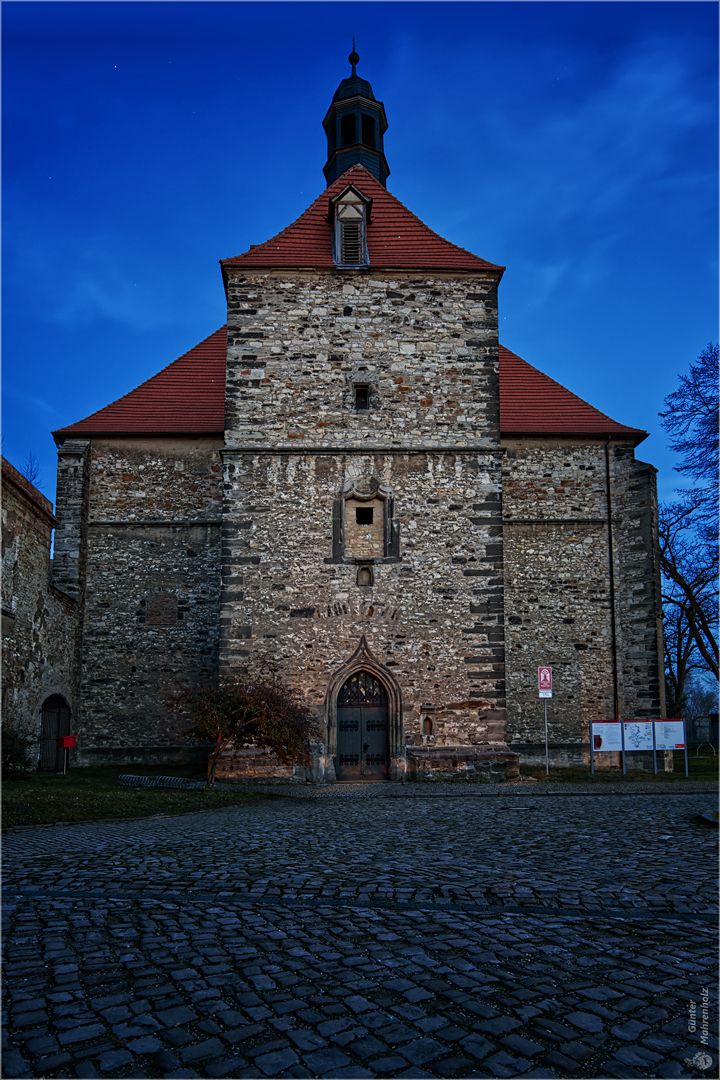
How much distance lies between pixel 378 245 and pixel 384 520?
22.9 feet

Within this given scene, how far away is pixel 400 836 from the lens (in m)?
8.11

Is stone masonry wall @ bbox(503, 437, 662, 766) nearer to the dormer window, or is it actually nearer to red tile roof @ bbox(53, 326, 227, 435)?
the dormer window

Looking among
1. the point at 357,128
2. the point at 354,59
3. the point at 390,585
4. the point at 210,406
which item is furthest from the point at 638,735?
the point at 354,59

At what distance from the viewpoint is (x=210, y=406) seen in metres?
22.2

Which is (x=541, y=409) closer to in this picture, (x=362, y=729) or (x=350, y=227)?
(x=350, y=227)

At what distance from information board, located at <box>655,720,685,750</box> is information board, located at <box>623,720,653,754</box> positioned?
167 mm

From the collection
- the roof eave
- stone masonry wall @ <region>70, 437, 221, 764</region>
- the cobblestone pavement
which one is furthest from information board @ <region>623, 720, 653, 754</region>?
stone masonry wall @ <region>70, 437, 221, 764</region>

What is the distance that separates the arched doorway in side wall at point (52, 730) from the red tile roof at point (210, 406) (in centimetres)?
722

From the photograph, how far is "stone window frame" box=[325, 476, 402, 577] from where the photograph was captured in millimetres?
17109

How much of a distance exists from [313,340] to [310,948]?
15.4 m

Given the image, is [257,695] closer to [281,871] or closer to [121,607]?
[121,607]

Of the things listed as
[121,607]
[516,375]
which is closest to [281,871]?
[121,607]

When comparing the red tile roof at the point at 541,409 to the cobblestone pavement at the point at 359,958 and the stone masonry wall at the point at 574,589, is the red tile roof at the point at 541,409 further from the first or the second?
the cobblestone pavement at the point at 359,958

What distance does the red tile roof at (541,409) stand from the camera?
2197 centimetres
